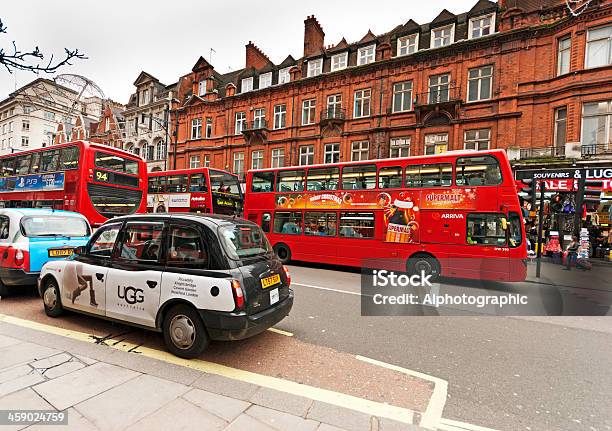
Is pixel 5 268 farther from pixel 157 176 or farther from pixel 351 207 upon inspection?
pixel 157 176

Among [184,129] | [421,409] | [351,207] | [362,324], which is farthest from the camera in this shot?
[184,129]

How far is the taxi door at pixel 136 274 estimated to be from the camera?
3650 mm

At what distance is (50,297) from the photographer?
458 cm

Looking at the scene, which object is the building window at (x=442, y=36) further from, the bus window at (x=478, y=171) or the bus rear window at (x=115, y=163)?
the bus rear window at (x=115, y=163)

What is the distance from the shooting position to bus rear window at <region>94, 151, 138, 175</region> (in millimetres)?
10859

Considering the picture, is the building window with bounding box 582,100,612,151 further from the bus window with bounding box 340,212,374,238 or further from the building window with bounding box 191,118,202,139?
the building window with bounding box 191,118,202,139

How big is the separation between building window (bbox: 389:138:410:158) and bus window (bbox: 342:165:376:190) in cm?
1052

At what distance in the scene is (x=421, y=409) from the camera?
106 inches

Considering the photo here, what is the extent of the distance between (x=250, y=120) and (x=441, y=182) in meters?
20.8

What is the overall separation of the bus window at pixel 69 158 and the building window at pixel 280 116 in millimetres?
15831

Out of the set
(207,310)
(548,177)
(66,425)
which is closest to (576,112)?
(548,177)

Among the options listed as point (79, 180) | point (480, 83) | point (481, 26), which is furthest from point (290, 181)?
point (481, 26)

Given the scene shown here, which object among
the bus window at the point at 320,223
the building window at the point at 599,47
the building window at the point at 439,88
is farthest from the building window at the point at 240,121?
the building window at the point at 599,47

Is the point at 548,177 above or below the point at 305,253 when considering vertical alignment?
above
